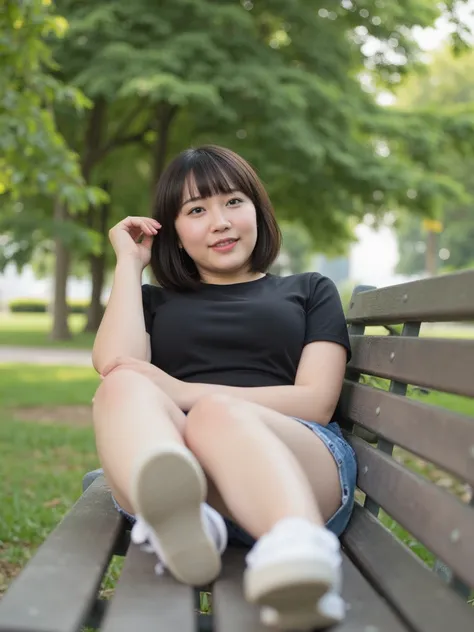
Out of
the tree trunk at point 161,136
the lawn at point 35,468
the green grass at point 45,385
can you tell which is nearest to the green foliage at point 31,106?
the lawn at point 35,468

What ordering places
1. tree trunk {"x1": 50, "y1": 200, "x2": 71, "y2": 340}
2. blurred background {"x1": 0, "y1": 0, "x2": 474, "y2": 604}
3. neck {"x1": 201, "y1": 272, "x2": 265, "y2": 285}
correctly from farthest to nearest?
tree trunk {"x1": 50, "y1": 200, "x2": 71, "y2": 340}
blurred background {"x1": 0, "y1": 0, "x2": 474, "y2": 604}
neck {"x1": 201, "y1": 272, "x2": 265, "y2": 285}

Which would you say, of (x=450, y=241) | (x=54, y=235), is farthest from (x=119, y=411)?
(x=450, y=241)

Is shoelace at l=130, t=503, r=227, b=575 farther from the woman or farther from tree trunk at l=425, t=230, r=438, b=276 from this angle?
tree trunk at l=425, t=230, r=438, b=276

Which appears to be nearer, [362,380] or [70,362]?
[362,380]

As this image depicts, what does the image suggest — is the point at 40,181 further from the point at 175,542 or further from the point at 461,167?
the point at 461,167

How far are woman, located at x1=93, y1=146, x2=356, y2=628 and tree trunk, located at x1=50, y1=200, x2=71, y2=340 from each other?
15.2m

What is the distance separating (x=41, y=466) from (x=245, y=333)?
3387 millimetres

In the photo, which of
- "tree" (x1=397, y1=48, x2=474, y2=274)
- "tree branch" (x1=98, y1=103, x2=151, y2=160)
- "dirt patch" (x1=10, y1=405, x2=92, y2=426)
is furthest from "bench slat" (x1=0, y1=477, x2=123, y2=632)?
"tree" (x1=397, y1=48, x2=474, y2=274)

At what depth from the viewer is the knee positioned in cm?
190

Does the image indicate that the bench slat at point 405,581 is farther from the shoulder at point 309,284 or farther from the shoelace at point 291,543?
the shoulder at point 309,284

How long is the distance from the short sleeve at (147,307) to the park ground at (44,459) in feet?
2.98

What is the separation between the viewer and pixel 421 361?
78.7 inches

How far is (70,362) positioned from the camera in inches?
528

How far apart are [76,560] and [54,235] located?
14.8 metres
